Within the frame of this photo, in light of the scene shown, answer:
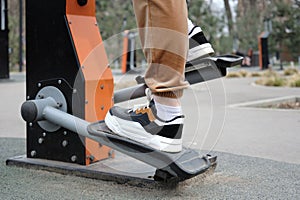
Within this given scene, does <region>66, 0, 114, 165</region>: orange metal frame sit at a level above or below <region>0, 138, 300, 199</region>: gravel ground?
above

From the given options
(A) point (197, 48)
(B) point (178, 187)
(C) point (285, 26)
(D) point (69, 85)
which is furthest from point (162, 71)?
(C) point (285, 26)

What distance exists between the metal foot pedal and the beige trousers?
0.22 meters

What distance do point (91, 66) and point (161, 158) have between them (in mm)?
689

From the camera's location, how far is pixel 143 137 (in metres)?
1.84

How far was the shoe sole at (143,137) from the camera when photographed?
1809mm

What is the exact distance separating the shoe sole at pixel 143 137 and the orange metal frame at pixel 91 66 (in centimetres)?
38

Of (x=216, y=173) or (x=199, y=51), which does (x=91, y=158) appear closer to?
(x=216, y=173)

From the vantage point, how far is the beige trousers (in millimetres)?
1760

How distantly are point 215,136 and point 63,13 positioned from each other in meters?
0.95

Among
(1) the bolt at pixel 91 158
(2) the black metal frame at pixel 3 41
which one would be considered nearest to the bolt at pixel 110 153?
(1) the bolt at pixel 91 158

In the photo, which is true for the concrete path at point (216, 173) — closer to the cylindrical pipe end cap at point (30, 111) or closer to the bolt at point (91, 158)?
the bolt at point (91, 158)

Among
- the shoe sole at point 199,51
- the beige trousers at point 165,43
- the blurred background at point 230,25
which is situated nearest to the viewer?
the beige trousers at point 165,43

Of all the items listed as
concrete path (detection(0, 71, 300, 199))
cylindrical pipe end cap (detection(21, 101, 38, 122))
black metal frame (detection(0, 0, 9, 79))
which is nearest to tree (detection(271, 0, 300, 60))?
black metal frame (detection(0, 0, 9, 79))

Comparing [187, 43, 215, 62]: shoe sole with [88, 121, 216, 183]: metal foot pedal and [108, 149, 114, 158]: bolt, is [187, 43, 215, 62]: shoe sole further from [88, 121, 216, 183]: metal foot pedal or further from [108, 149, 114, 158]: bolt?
[108, 149, 114, 158]: bolt
